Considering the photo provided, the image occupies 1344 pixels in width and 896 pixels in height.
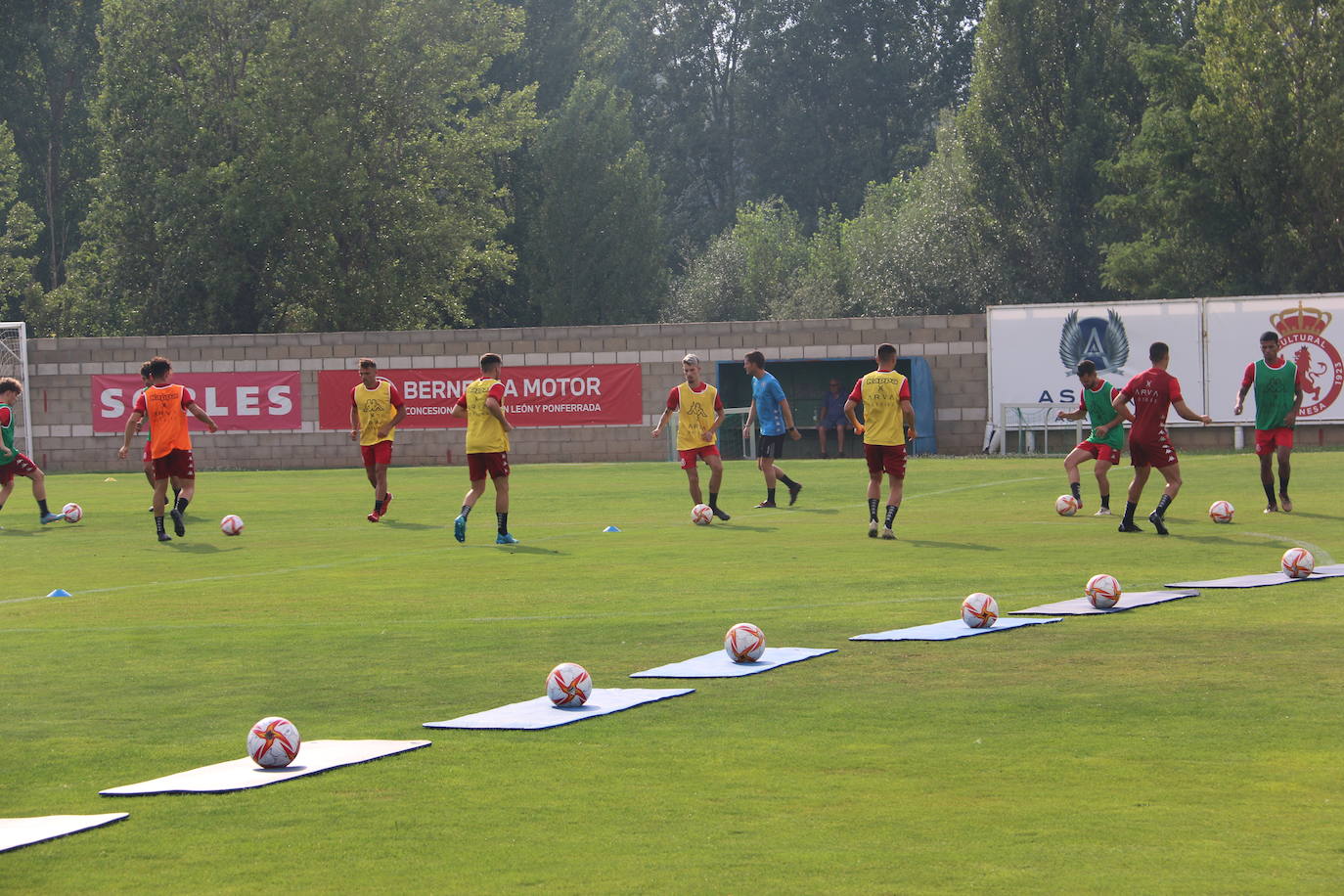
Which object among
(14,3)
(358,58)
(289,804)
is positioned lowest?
(289,804)

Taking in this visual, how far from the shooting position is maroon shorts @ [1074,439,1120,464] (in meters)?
21.2

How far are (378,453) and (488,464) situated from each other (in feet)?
14.9

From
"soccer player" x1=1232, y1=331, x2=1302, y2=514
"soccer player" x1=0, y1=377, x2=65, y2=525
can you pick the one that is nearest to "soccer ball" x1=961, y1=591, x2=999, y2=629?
"soccer player" x1=1232, y1=331, x2=1302, y2=514

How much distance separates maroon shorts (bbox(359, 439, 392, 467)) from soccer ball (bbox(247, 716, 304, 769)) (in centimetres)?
1621

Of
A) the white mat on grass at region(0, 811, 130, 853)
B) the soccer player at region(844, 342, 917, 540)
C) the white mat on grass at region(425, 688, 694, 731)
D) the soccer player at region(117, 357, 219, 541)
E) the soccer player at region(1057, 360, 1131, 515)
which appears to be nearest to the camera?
the white mat on grass at region(0, 811, 130, 853)

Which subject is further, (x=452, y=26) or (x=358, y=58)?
(x=452, y=26)

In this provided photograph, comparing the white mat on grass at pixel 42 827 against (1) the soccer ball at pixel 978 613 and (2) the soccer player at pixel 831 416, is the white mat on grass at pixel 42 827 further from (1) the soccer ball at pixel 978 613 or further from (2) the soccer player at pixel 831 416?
(2) the soccer player at pixel 831 416

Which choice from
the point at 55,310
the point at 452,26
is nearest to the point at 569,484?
the point at 452,26

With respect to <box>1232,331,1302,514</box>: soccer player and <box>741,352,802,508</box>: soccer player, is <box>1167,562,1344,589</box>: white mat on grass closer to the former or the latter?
<box>1232,331,1302,514</box>: soccer player

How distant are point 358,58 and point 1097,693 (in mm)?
49578

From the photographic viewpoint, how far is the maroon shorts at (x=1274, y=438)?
2083 cm

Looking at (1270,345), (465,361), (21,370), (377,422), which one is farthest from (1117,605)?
(21,370)

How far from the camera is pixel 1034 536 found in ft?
61.5

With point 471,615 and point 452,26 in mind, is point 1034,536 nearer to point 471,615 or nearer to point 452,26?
point 471,615
